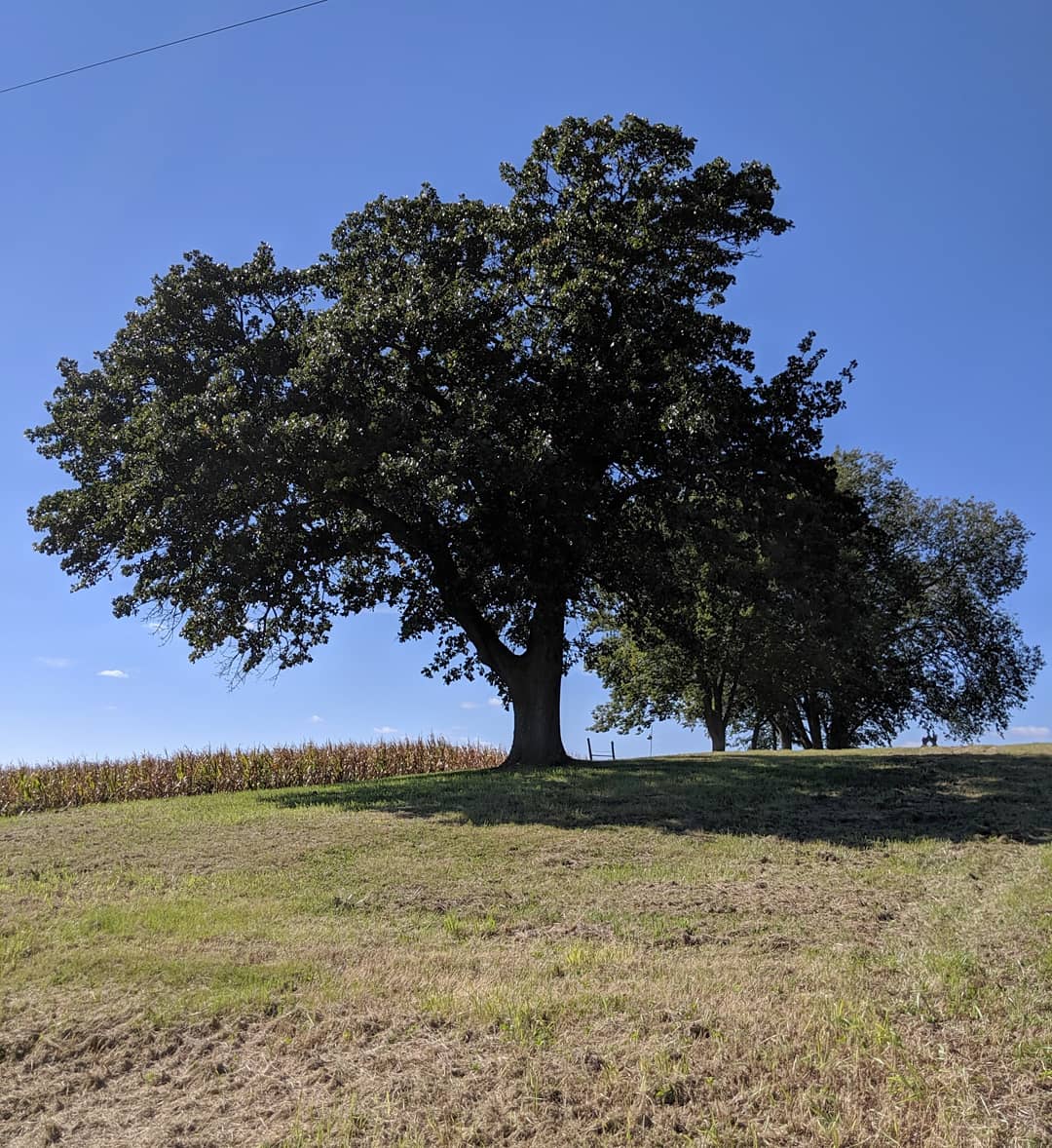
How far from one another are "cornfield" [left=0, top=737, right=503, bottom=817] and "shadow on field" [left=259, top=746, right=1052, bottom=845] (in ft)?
12.3

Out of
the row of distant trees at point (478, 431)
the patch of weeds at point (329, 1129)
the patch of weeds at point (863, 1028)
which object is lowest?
the patch of weeds at point (329, 1129)

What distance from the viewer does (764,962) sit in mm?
7621

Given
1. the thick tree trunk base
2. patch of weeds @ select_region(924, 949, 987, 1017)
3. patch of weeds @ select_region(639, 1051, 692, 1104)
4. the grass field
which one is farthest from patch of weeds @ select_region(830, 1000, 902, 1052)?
the thick tree trunk base

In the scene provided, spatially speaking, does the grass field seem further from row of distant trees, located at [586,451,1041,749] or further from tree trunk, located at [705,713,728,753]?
tree trunk, located at [705,713,728,753]

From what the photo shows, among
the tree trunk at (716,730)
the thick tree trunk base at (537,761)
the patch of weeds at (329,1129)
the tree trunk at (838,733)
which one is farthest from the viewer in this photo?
the tree trunk at (838,733)

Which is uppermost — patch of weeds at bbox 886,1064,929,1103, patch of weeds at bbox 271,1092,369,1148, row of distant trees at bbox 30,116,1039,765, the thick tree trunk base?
row of distant trees at bbox 30,116,1039,765

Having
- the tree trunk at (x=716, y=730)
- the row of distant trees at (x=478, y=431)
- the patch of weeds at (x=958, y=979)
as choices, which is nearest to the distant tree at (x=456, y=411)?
the row of distant trees at (x=478, y=431)

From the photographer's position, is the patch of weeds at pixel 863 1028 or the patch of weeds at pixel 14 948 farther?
the patch of weeds at pixel 14 948

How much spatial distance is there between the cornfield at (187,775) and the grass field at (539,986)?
954 centimetres

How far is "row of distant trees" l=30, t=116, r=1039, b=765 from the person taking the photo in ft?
65.3

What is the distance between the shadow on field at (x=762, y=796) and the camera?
1457cm

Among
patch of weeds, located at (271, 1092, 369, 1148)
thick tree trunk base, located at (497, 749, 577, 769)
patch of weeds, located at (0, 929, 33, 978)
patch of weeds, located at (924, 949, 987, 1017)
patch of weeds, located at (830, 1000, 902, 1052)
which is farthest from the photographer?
thick tree trunk base, located at (497, 749, 577, 769)

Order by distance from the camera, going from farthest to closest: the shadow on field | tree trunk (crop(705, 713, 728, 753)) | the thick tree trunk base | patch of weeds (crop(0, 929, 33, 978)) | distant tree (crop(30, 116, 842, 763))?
tree trunk (crop(705, 713, 728, 753)), the thick tree trunk base, distant tree (crop(30, 116, 842, 763)), the shadow on field, patch of weeds (crop(0, 929, 33, 978))

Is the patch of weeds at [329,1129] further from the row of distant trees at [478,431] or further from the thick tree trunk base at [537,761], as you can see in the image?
the thick tree trunk base at [537,761]
